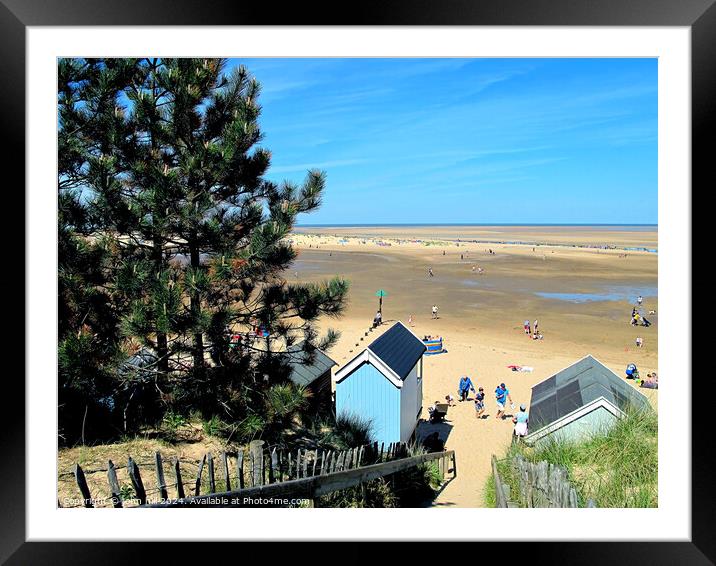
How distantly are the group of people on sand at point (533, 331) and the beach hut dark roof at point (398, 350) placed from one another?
30.0 ft

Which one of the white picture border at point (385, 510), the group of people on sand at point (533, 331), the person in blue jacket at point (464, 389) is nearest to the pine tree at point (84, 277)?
the white picture border at point (385, 510)

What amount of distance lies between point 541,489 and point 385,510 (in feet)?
4.86

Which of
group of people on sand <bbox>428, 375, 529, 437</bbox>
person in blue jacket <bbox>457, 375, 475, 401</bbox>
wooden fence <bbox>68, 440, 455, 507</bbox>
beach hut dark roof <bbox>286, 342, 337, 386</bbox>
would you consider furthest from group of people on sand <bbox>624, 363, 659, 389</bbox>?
wooden fence <bbox>68, 440, 455, 507</bbox>

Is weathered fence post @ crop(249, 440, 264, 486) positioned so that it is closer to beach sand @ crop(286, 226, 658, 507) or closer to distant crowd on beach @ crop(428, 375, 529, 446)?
beach sand @ crop(286, 226, 658, 507)

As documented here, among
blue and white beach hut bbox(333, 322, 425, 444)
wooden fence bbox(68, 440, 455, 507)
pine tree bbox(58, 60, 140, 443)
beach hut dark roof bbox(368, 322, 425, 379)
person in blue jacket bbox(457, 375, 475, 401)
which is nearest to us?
wooden fence bbox(68, 440, 455, 507)

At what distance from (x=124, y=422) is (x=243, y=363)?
3.41ft

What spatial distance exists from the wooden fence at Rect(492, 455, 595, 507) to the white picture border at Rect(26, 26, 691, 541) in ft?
1.98

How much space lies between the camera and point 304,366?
663 centimetres

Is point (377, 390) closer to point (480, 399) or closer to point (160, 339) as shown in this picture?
point (160, 339)

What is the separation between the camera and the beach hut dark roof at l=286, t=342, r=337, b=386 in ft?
16.1

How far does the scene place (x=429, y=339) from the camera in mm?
16656
